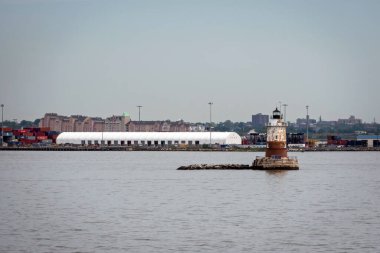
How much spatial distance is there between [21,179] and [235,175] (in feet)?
84.3

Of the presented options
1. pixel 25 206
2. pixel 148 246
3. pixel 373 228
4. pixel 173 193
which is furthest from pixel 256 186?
pixel 148 246

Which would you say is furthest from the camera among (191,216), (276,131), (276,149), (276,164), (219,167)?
(219,167)

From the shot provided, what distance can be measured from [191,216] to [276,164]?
47.7 m

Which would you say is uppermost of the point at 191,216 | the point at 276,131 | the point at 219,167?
the point at 276,131

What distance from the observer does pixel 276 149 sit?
9769cm

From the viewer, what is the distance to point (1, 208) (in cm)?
5884

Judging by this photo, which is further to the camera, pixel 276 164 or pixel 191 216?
pixel 276 164

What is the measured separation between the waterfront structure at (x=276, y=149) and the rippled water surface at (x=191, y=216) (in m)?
7.63

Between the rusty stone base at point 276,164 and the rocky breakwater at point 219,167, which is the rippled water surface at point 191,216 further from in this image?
the rocky breakwater at point 219,167

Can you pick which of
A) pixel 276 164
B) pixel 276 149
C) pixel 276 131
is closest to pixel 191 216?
pixel 276 131

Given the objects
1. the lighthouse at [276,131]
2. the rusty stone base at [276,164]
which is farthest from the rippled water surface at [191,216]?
the rusty stone base at [276,164]

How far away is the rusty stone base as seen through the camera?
327ft

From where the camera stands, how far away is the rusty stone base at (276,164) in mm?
99812

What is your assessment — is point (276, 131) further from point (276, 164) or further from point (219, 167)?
point (219, 167)
